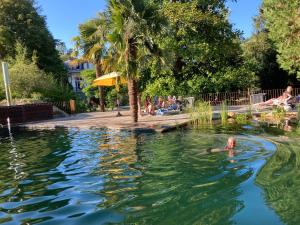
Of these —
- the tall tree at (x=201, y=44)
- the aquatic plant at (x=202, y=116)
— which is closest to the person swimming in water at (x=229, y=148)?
the aquatic plant at (x=202, y=116)

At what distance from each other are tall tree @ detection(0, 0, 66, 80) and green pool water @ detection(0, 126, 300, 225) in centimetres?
2897

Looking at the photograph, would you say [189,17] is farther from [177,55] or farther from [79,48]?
[79,48]

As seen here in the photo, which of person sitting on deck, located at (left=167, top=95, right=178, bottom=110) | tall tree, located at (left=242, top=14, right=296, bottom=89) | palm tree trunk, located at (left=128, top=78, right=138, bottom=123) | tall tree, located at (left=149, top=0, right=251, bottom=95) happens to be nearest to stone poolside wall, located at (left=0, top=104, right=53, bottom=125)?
person sitting on deck, located at (left=167, top=95, right=178, bottom=110)

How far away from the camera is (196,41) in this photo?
24.7 m

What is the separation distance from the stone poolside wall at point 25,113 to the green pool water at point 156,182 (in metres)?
10.5

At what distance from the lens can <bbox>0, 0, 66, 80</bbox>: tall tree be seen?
3870cm

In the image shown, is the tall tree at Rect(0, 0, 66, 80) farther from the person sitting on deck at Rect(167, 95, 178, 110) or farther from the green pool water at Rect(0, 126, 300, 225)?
the green pool water at Rect(0, 126, 300, 225)

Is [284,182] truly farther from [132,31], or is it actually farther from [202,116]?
[132,31]

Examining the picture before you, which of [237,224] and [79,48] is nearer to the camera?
[237,224]

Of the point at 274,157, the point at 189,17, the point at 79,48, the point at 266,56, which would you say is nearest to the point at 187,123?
the point at 274,157

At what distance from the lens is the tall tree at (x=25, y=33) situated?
127 ft

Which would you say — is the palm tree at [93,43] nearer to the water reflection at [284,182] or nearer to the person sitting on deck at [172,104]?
the person sitting on deck at [172,104]

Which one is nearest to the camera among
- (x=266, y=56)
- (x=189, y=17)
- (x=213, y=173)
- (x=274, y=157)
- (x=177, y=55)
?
(x=213, y=173)

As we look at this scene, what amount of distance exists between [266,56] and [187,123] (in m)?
18.4
